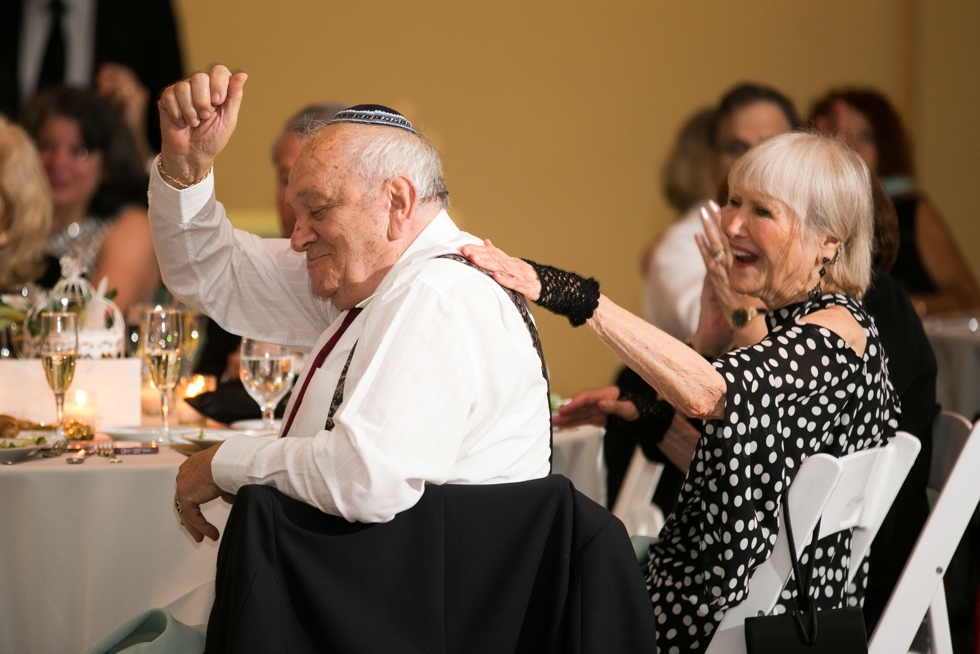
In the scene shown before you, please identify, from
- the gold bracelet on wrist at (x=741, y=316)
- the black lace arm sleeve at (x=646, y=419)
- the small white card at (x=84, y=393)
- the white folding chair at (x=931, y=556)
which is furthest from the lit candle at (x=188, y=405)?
the white folding chair at (x=931, y=556)

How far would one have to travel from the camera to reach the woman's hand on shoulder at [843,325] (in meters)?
1.87

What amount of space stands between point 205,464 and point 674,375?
772 millimetres

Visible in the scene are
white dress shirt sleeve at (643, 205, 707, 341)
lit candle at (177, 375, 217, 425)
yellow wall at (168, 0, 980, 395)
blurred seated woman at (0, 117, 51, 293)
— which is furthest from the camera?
yellow wall at (168, 0, 980, 395)

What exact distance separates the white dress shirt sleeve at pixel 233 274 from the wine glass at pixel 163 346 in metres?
0.08

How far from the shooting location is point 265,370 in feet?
7.20

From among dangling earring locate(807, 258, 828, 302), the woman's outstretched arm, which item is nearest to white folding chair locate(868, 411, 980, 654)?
dangling earring locate(807, 258, 828, 302)

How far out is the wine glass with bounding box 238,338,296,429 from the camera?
219cm

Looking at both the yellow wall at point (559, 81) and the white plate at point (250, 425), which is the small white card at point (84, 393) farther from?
the yellow wall at point (559, 81)

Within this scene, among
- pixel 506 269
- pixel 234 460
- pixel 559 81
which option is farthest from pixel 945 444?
pixel 559 81

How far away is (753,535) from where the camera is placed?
69.1 inches

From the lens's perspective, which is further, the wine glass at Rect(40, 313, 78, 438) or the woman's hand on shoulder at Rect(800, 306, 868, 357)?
the wine glass at Rect(40, 313, 78, 438)

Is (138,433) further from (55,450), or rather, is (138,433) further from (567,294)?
(567,294)

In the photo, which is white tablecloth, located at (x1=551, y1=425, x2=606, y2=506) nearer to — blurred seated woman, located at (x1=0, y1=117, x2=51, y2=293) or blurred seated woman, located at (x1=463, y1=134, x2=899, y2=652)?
blurred seated woman, located at (x1=463, y1=134, x2=899, y2=652)

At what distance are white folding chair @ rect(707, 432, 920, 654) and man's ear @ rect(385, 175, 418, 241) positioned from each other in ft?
2.51
